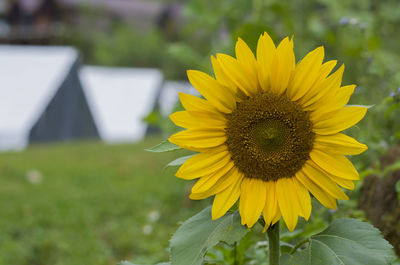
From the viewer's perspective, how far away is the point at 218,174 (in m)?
0.98

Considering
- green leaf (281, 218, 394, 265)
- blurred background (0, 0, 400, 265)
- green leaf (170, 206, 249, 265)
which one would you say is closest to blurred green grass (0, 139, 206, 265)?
blurred background (0, 0, 400, 265)

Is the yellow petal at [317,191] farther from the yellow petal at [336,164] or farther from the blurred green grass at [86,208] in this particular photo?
the blurred green grass at [86,208]

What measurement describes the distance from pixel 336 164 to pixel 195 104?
0.31 metres

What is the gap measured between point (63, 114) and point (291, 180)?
7.55 metres

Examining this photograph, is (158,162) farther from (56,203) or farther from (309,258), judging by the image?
(309,258)

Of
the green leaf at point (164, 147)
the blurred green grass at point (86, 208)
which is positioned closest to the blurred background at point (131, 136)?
the blurred green grass at point (86, 208)

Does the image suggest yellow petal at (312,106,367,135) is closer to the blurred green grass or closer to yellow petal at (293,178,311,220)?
yellow petal at (293,178,311,220)

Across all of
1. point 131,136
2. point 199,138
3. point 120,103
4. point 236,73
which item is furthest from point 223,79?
point 120,103

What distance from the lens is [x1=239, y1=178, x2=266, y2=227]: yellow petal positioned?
96 centimetres

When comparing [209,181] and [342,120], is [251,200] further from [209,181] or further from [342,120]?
[342,120]

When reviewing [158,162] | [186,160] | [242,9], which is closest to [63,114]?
[158,162]

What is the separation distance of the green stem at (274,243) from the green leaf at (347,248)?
3 cm

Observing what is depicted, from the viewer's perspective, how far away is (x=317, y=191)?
970 millimetres

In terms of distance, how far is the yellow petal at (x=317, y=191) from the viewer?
3.15 ft
